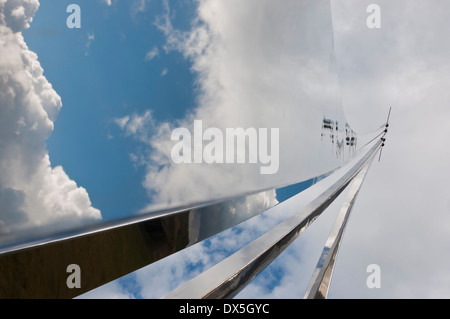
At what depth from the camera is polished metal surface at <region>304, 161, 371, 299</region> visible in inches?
59.9

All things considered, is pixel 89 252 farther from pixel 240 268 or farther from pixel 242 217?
pixel 242 217

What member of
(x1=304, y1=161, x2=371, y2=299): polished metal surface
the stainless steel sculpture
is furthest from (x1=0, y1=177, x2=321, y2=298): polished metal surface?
(x1=304, y1=161, x2=371, y2=299): polished metal surface

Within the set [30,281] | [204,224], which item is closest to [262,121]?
[204,224]

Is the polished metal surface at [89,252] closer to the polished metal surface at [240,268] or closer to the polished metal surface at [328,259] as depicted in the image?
the polished metal surface at [240,268]

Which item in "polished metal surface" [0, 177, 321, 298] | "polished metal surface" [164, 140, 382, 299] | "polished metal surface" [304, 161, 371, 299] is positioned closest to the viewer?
"polished metal surface" [0, 177, 321, 298]

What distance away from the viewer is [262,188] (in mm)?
1479

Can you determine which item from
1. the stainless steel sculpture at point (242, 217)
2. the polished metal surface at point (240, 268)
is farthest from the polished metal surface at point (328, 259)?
the polished metal surface at point (240, 268)

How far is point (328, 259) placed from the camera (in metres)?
1.95

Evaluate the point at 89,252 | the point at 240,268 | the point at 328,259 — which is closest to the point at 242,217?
the point at 240,268

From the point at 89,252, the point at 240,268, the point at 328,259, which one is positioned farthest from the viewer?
the point at 328,259

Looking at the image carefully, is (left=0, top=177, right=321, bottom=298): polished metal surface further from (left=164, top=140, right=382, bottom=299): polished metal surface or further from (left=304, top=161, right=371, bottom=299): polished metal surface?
(left=304, top=161, right=371, bottom=299): polished metal surface

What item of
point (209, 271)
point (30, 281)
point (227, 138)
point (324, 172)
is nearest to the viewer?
point (30, 281)

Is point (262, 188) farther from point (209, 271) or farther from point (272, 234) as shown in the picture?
point (209, 271)
